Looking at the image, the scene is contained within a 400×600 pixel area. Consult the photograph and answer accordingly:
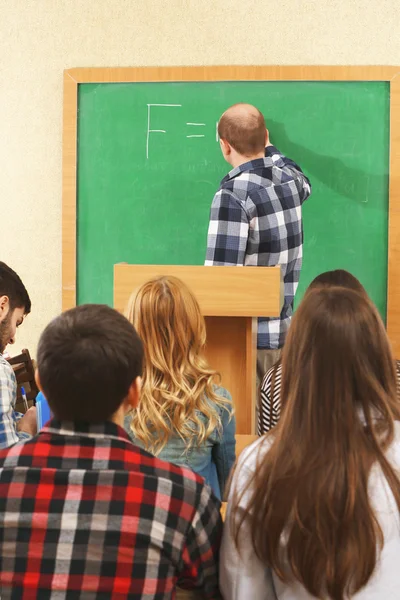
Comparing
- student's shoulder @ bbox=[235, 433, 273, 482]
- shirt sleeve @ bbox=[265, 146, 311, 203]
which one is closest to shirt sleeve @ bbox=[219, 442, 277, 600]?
student's shoulder @ bbox=[235, 433, 273, 482]

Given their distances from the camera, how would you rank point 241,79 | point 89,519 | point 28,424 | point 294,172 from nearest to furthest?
point 89,519, point 28,424, point 294,172, point 241,79

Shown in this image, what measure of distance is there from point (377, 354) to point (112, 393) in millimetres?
418

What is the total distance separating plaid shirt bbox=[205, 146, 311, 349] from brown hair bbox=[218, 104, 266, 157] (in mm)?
73

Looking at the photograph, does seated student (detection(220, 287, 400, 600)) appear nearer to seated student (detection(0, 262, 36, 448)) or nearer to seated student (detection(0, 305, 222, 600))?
seated student (detection(0, 305, 222, 600))

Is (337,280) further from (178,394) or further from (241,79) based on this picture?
(241,79)

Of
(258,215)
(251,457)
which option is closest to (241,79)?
(258,215)

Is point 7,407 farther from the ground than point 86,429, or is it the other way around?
point 86,429

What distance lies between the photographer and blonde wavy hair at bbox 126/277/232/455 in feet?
5.75

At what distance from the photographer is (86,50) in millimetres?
3754

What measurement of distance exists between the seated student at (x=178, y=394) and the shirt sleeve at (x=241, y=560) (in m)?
0.55

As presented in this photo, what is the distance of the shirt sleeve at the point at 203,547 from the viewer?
3.76ft

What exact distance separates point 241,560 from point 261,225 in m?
1.78

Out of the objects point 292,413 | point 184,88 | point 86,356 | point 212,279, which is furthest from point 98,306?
point 184,88

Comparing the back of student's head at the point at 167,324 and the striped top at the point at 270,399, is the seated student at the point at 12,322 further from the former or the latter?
the striped top at the point at 270,399
